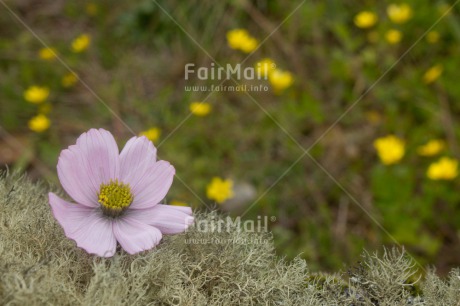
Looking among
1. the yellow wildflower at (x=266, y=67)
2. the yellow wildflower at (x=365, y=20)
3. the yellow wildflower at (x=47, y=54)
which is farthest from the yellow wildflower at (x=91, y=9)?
the yellow wildflower at (x=365, y=20)

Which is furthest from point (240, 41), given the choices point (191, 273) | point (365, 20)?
point (191, 273)

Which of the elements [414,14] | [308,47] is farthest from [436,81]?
[308,47]

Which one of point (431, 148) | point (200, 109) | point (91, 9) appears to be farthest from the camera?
point (91, 9)

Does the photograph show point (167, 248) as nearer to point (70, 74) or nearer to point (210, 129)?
point (210, 129)

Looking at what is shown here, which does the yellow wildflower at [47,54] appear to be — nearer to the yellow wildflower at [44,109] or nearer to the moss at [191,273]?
the yellow wildflower at [44,109]

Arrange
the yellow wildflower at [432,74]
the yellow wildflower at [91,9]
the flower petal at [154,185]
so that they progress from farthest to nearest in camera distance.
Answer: the yellow wildflower at [91,9] → the yellow wildflower at [432,74] → the flower petal at [154,185]

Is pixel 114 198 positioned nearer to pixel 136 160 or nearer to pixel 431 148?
pixel 136 160

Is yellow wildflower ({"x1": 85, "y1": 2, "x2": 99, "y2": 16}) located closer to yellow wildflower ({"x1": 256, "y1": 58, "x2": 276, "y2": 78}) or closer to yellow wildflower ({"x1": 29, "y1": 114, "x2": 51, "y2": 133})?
yellow wildflower ({"x1": 29, "y1": 114, "x2": 51, "y2": 133})
